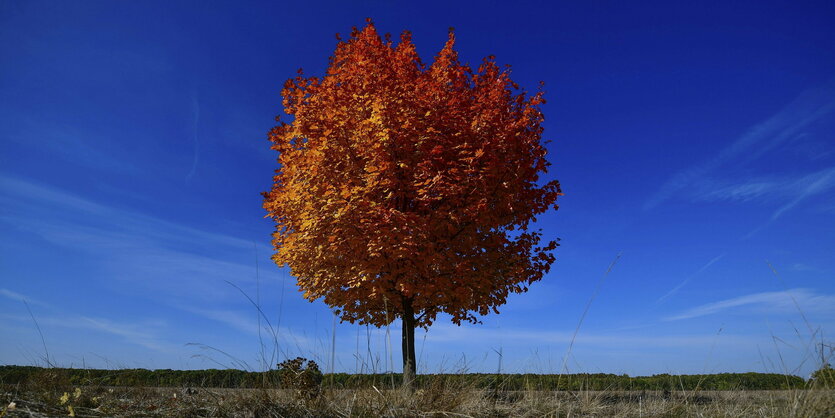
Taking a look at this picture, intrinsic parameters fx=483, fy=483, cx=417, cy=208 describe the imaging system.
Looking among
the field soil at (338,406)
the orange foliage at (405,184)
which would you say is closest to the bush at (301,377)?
the field soil at (338,406)

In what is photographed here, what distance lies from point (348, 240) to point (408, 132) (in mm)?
2836

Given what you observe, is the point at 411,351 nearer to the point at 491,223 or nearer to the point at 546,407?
the point at 491,223

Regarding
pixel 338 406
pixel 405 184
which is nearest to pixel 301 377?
pixel 338 406

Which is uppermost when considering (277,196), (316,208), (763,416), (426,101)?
(426,101)

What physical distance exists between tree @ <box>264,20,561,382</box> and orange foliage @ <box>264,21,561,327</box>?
3cm

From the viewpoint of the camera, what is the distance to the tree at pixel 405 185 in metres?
10.9

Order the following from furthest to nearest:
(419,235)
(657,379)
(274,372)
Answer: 1. (657,379)
2. (419,235)
3. (274,372)

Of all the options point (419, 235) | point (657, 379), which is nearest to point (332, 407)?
point (419, 235)

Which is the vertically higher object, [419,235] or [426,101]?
[426,101]

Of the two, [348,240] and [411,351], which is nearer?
[348,240]

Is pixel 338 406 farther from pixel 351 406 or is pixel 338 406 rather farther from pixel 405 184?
pixel 405 184

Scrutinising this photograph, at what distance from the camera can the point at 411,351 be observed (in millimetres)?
12766

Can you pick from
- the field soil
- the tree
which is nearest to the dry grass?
the field soil

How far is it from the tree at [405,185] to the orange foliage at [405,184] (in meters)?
0.03
